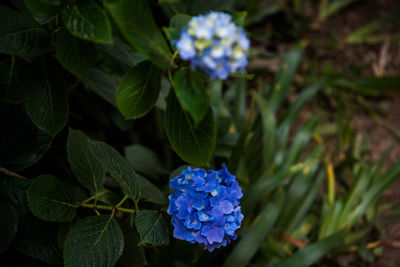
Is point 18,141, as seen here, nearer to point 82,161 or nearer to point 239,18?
point 82,161

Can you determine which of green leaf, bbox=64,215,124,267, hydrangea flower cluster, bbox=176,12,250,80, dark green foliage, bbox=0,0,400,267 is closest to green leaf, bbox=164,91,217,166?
dark green foliage, bbox=0,0,400,267

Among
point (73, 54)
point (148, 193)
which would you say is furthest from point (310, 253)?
point (73, 54)

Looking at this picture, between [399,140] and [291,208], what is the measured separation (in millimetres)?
978

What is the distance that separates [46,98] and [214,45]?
43cm

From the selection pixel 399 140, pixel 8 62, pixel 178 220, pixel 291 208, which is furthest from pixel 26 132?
pixel 399 140

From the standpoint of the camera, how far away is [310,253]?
1.33m

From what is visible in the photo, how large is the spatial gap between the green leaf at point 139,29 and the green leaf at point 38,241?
55 cm

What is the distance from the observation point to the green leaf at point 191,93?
0.59m

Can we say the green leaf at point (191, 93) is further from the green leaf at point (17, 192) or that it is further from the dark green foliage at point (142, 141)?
the green leaf at point (17, 192)

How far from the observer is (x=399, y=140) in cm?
220

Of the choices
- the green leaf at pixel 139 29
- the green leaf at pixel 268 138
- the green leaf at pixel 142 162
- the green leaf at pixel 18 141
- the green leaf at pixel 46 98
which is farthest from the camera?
the green leaf at pixel 268 138

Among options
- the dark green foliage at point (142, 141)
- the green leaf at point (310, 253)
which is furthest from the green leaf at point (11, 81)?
the green leaf at point (310, 253)

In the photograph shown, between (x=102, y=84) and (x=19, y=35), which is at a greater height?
(x=102, y=84)

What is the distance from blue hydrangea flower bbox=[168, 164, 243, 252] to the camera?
741mm
